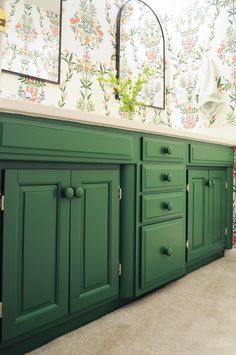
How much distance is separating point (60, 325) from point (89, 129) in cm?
78

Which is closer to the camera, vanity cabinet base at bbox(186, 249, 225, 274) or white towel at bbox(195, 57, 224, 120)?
vanity cabinet base at bbox(186, 249, 225, 274)

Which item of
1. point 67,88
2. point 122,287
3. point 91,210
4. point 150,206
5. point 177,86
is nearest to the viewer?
point 91,210

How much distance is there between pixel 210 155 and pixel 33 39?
1.32 metres

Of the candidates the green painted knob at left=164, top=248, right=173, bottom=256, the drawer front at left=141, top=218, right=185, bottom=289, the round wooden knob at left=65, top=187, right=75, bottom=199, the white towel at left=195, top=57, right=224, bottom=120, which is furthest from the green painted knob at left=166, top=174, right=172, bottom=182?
the white towel at left=195, top=57, right=224, bottom=120

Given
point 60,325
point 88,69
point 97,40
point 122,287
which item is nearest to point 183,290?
point 122,287

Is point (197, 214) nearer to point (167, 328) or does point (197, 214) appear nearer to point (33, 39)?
point (167, 328)

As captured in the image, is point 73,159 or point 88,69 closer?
point 73,159

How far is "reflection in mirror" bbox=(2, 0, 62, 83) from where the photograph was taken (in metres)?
1.73

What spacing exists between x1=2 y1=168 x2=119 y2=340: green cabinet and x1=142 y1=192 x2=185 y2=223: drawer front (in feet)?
0.67

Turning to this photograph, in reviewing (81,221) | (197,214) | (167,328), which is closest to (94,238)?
(81,221)

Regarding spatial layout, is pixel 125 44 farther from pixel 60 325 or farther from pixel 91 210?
pixel 60 325

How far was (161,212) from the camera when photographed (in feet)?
5.69

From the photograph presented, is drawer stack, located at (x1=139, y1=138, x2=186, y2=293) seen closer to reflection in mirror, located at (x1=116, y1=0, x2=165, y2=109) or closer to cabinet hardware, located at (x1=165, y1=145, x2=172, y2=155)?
cabinet hardware, located at (x1=165, y1=145, x2=172, y2=155)

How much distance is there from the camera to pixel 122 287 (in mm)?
1521
